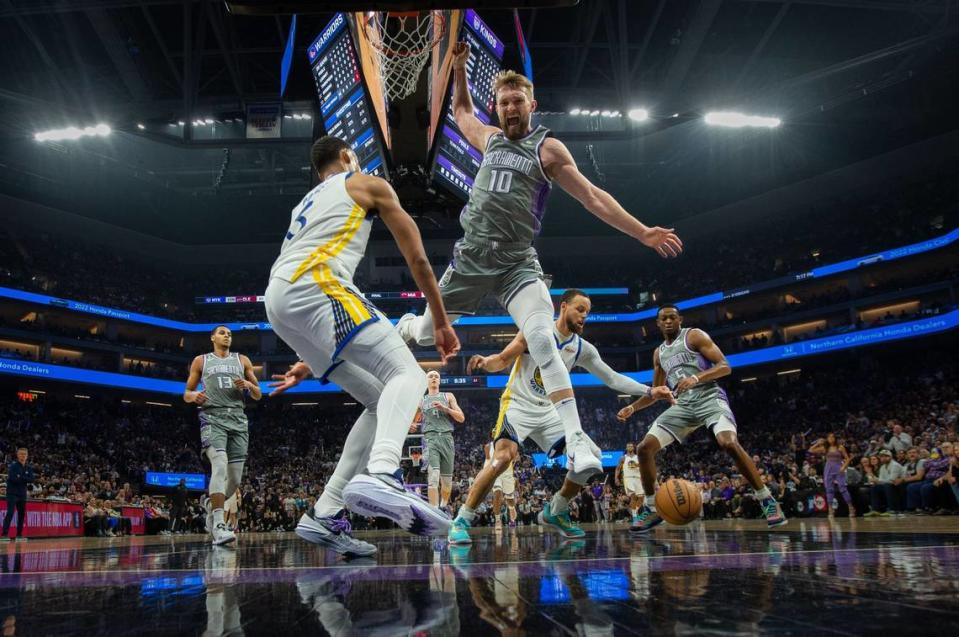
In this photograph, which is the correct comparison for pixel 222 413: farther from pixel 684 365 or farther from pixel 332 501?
pixel 684 365

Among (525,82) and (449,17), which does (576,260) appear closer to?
(449,17)

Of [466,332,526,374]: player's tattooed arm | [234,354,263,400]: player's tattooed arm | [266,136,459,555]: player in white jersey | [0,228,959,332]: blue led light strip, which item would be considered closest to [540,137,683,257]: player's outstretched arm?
[266,136,459,555]: player in white jersey

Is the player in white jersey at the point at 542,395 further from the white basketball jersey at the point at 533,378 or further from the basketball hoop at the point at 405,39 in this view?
the basketball hoop at the point at 405,39

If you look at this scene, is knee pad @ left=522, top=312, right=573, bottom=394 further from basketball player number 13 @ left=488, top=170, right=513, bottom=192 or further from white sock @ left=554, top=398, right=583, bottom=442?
basketball player number 13 @ left=488, top=170, right=513, bottom=192

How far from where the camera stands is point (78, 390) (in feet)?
108

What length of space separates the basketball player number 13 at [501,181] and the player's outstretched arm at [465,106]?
35 cm

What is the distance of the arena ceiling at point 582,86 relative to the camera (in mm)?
18984

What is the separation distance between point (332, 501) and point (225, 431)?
4.16 meters

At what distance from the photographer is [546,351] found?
14.4 feet

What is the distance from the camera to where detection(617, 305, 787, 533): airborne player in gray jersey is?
6.37m

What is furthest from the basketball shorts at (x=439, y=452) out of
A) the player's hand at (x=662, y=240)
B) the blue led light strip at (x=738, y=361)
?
the blue led light strip at (x=738, y=361)

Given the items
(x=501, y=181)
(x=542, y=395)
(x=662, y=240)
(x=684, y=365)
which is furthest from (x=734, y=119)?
(x=662, y=240)

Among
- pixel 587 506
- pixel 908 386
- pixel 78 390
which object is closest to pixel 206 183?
pixel 78 390

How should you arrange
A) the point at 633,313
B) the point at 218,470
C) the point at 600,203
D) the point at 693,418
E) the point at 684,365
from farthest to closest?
the point at 633,313, the point at 218,470, the point at 684,365, the point at 693,418, the point at 600,203
